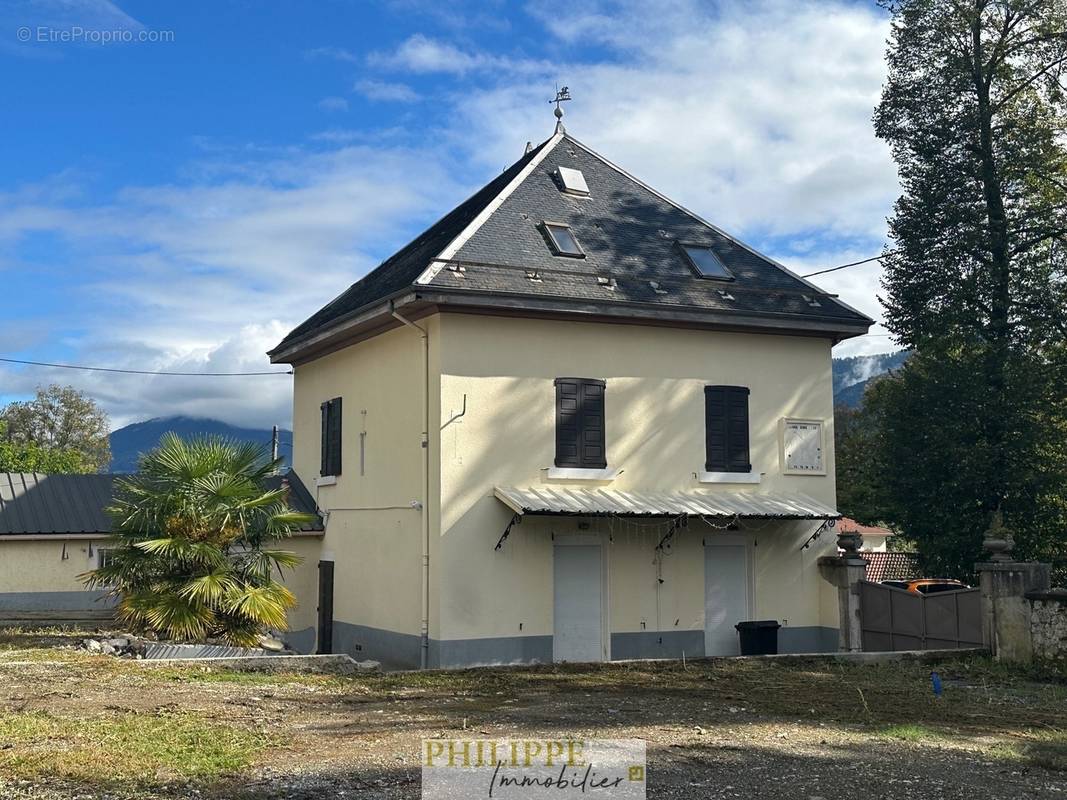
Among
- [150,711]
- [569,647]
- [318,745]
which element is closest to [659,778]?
[318,745]

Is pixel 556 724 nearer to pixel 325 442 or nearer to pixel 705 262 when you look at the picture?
pixel 705 262

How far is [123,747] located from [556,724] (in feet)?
13.7

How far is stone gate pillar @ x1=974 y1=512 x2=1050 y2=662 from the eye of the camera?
54.9ft

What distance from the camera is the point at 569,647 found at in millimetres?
17844

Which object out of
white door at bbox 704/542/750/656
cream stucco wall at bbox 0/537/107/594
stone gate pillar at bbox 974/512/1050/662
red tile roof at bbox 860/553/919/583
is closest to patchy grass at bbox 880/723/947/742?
stone gate pillar at bbox 974/512/1050/662

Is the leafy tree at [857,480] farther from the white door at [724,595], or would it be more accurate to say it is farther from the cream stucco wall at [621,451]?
the white door at [724,595]

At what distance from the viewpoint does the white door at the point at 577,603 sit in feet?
58.5

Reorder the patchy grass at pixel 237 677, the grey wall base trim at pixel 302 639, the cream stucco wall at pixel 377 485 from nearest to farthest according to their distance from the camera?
1. the patchy grass at pixel 237 677
2. the cream stucco wall at pixel 377 485
3. the grey wall base trim at pixel 302 639

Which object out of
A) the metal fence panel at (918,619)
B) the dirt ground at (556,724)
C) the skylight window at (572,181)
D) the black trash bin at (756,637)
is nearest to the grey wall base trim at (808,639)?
the metal fence panel at (918,619)

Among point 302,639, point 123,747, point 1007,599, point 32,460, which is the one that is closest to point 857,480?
point 1007,599

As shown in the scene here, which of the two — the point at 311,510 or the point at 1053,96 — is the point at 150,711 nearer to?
the point at 311,510

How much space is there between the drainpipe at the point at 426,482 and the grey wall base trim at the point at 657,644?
10.5 ft

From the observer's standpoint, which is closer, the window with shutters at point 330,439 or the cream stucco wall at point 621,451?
the cream stucco wall at point 621,451

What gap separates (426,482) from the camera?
17578 millimetres
